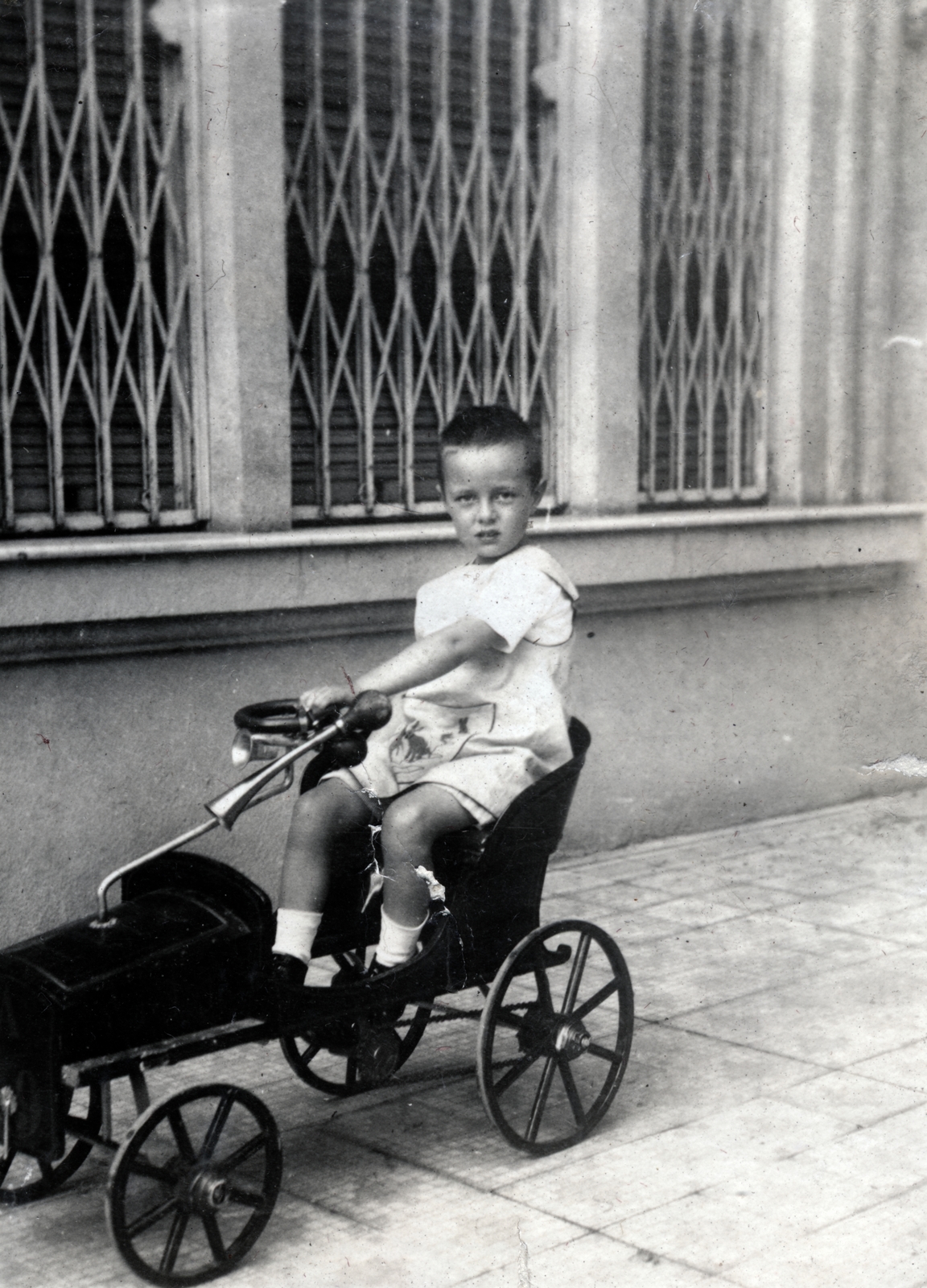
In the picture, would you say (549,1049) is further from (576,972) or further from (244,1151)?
(244,1151)

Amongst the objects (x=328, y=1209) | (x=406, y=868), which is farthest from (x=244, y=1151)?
(x=406, y=868)

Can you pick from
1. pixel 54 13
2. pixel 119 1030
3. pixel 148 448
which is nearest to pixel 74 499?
pixel 148 448

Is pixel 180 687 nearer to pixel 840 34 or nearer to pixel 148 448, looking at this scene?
pixel 148 448

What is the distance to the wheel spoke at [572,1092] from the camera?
3766 millimetres

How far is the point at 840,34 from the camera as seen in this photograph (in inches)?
287

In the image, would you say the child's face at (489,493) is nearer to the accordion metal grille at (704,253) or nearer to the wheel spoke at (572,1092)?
the wheel spoke at (572,1092)

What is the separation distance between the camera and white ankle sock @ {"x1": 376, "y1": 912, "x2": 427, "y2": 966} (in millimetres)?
3588

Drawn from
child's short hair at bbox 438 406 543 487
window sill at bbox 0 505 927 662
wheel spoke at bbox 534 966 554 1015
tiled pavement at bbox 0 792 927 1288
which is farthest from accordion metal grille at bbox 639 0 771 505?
wheel spoke at bbox 534 966 554 1015

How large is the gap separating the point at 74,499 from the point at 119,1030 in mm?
2735

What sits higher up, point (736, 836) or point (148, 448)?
point (148, 448)

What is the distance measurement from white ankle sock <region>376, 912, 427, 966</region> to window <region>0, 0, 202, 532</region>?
2.32 metres

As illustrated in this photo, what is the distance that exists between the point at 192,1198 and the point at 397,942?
774 millimetres

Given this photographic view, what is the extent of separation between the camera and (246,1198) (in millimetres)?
3143

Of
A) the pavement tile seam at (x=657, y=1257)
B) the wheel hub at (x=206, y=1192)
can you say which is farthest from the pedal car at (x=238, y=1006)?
the pavement tile seam at (x=657, y=1257)
